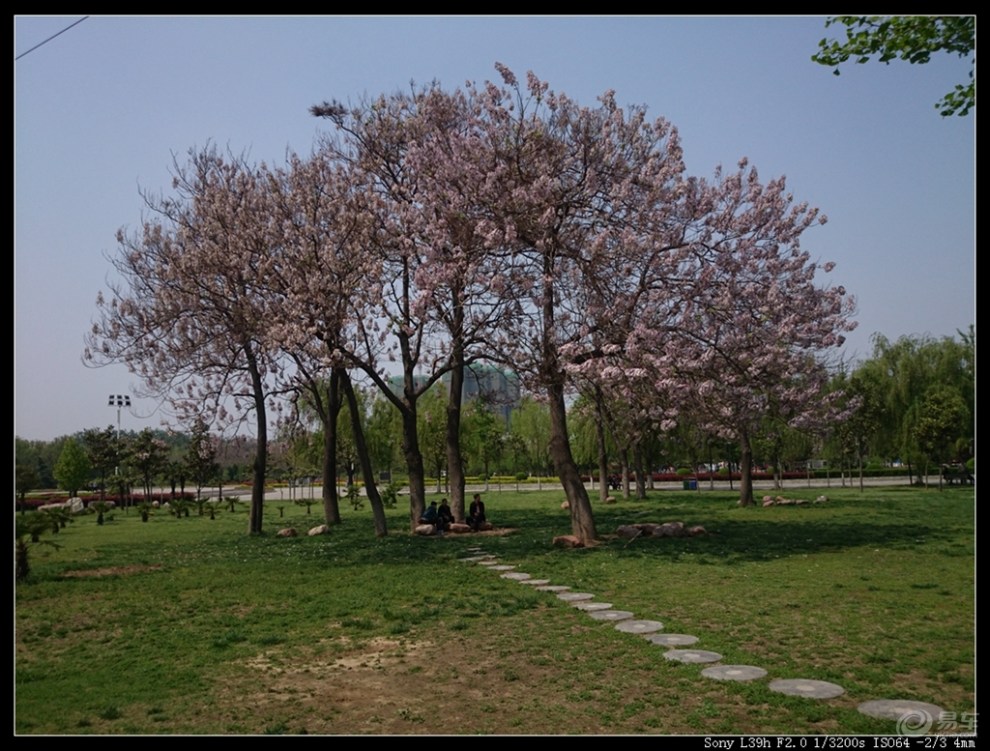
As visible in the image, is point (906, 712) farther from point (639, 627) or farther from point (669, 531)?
point (669, 531)

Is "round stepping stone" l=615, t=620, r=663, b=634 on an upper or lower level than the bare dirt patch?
upper

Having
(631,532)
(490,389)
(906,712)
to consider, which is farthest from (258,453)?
(906,712)

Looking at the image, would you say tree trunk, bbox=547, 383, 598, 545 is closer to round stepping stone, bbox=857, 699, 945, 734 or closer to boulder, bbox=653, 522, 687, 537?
boulder, bbox=653, 522, 687, 537

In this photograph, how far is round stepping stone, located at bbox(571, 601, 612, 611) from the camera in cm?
901

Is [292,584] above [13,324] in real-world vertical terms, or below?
below

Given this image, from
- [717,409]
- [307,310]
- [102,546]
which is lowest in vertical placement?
[102,546]

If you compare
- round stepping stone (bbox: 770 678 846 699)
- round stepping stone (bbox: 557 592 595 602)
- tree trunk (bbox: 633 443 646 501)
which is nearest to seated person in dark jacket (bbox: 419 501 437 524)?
round stepping stone (bbox: 557 592 595 602)

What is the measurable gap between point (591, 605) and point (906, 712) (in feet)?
13.8

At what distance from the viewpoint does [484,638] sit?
308 inches

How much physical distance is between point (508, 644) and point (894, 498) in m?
23.5

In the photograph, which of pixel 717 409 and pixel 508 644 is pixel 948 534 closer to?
pixel 717 409

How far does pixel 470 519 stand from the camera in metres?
18.9

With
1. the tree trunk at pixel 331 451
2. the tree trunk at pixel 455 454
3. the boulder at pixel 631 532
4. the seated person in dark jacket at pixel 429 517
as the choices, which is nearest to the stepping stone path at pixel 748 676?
the boulder at pixel 631 532
